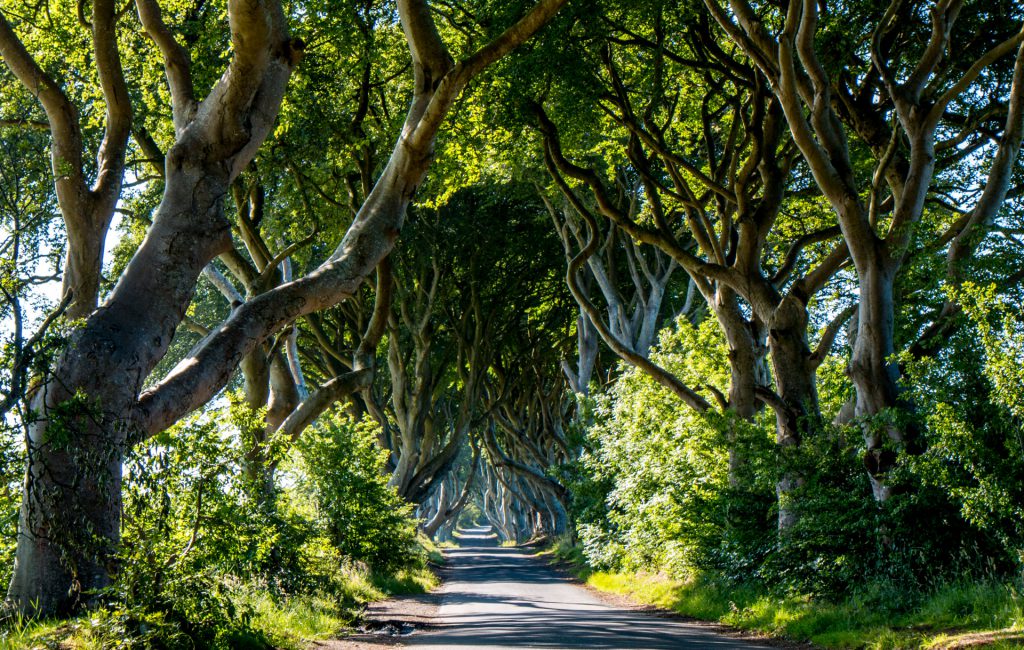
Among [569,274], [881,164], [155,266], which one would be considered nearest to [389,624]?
[155,266]

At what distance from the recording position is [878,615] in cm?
966

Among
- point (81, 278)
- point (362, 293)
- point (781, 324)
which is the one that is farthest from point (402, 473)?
point (81, 278)

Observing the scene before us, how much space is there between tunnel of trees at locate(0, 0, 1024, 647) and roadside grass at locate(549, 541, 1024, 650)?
311 mm

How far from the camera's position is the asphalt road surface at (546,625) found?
10.1 metres

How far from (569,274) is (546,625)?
23.9 feet

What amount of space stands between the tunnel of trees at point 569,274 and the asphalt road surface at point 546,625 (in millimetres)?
1541

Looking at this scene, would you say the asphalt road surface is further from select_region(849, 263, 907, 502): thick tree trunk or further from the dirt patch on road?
select_region(849, 263, 907, 502): thick tree trunk

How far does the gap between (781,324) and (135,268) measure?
908cm

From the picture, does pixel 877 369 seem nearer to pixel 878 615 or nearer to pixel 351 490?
pixel 878 615

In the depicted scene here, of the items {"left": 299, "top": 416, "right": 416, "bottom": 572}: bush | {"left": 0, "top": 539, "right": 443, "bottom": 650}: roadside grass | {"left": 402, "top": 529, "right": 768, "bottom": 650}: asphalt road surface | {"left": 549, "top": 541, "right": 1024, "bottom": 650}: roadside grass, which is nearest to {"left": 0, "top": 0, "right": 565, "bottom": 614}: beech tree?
{"left": 0, "top": 539, "right": 443, "bottom": 650}: roadside grass

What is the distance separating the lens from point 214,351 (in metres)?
7.75

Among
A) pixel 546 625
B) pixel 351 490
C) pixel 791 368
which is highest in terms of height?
pixel 791 368

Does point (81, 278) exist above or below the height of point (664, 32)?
below

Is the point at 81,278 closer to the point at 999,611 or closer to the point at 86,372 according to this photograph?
the point at 86,372
